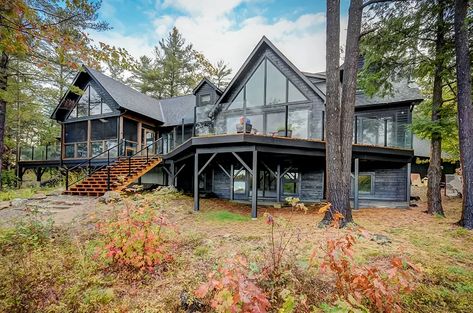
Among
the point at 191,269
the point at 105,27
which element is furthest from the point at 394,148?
the point at 105,27

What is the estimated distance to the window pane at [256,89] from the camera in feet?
38.3

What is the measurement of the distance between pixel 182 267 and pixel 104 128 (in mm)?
14210

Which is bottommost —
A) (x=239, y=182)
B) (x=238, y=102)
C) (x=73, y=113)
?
(x=239, y=182)

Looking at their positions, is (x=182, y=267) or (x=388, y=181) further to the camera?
(x=388, y=181)

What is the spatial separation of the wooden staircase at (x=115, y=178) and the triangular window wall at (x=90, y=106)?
5.12m

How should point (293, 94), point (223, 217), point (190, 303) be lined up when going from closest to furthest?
1. point (190, 303)
2. point (223, 217)
3. point (293, 94)

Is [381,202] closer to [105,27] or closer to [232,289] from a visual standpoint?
[232,289]

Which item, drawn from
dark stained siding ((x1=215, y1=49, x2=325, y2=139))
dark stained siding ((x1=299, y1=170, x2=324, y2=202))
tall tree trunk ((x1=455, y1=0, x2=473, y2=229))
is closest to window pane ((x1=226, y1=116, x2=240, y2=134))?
dark stained siding ((x1=215, y1=49, x2=325, y2=139))

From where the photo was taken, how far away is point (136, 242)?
12.1ft

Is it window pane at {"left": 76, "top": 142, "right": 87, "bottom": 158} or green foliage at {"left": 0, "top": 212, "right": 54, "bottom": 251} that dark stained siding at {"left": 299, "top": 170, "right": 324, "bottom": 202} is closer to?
green foliage at {"left": 0, "top": 212, "right": 54, "bottom": 251}

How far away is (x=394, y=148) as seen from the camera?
948cm

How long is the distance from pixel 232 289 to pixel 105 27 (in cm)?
779

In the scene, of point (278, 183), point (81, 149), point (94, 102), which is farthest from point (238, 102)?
point (81, 149)

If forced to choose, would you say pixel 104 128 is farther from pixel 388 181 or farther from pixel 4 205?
pixel 388 181
